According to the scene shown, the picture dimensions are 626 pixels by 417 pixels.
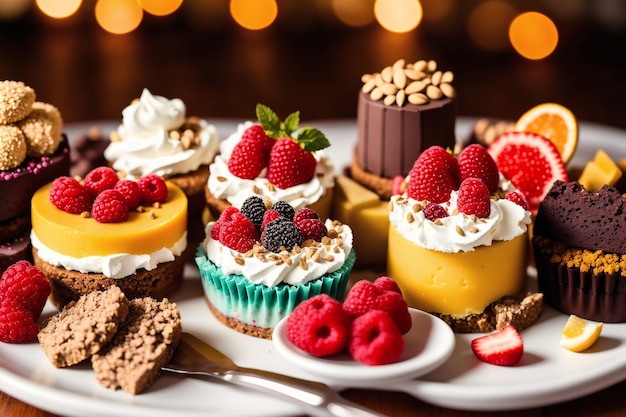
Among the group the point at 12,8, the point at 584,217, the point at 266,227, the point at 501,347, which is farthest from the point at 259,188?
the point at 12,8

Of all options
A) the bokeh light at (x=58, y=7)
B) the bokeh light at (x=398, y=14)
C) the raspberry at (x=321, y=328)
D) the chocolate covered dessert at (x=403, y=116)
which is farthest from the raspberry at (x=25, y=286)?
the bokeh light at (x=398, y=14)

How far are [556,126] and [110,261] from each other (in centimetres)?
211

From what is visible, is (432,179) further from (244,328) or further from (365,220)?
(244,328)

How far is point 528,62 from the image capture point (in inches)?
267

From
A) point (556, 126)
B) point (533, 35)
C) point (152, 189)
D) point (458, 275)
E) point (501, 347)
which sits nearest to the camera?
point (501, 347)

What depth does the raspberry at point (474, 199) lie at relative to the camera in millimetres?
3305

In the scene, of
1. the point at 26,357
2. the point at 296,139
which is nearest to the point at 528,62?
the point at 296,139

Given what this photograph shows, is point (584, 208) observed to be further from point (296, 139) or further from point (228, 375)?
point (228, 375)

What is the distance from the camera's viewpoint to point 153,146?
3908mm

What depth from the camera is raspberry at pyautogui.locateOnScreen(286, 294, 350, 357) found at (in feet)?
9.73

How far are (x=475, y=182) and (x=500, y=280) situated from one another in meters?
0.38

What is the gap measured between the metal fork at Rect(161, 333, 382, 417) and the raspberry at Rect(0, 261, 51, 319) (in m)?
0.52

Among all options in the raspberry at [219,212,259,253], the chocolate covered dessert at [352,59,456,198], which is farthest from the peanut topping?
the raspberry at [219,212,259,253]

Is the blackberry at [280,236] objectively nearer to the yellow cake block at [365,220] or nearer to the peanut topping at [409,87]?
the yellow cake block at [365,220]
